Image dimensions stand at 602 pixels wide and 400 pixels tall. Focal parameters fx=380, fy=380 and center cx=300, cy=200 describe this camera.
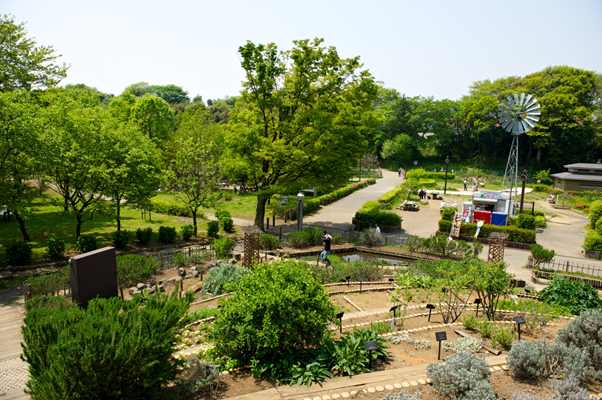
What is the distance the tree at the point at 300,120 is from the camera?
2177cm

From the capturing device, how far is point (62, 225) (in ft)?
76.4

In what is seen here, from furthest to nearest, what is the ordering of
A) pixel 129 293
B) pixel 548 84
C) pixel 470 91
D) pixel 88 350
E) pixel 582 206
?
pixel 470 91 < pixel 548 84 < pixel 582 206 < pixel 129 293 < pixel 88 350

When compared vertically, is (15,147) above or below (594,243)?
above

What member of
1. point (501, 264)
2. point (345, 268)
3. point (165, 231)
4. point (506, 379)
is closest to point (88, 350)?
point (506, 379)

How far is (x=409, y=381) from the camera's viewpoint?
6.42 m

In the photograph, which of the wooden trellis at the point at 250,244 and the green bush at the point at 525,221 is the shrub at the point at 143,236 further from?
the green bush at the point at 525,221

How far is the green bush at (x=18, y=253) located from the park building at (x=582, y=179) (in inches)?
1819

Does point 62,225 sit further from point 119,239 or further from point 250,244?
point 250,244

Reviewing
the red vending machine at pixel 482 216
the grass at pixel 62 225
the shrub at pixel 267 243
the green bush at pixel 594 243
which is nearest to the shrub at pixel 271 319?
the shrub at pixel 267 243

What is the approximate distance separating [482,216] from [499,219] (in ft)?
3.33

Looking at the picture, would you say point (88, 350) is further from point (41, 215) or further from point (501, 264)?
point (41, 215)

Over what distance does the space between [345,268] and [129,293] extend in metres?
7.61

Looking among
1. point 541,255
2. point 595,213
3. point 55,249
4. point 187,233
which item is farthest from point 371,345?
point 595,213

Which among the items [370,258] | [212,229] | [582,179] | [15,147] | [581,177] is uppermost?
[15,147]
